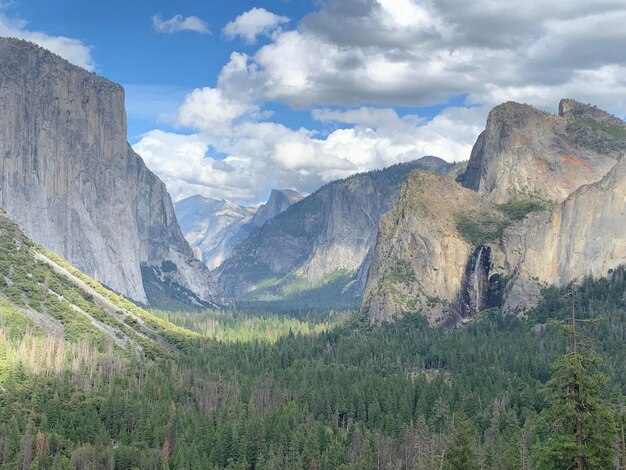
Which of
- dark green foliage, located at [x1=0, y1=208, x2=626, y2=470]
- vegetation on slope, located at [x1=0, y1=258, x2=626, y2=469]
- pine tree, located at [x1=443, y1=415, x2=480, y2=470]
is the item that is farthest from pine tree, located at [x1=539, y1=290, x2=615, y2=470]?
vegetation on slope, located at [x1=0, y1=258, x2=626, y2=469]

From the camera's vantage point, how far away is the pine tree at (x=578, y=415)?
1752 inches

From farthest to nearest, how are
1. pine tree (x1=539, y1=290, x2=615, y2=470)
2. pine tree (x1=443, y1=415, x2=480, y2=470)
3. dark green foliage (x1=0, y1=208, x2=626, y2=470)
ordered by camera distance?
dark green foliage (x1=0, y1=208, x2=626, y2=470) → pine tree (x1=443, y1=415, x2=480, y2=470) → pine tree (x1=539, y1=290, x2=615, y2=470)

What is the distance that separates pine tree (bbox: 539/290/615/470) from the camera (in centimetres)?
4450

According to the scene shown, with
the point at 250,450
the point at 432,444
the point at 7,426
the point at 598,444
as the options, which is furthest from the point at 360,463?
the point at 598,444

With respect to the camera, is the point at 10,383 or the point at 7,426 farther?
the point at 10,383

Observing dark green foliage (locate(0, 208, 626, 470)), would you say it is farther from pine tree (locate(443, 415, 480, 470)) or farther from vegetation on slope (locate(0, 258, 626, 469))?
pine tree (locate(443, 415, 480, 470))

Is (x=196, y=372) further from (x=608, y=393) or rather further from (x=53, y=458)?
(x=608, y=393)

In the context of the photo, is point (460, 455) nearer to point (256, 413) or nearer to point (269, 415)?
point (269, 415)

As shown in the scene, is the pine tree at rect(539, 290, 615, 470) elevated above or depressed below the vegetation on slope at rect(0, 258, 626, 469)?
above

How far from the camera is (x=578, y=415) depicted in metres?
44.4

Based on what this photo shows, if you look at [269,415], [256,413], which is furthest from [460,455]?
[256,413]

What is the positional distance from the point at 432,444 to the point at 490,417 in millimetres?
27478

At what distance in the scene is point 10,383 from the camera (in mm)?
155750

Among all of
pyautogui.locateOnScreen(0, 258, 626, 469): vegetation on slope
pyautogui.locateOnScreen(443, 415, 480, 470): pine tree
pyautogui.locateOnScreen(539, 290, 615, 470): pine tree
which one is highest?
pyautogui.locateOnScreen(539, 290, 615, 470): pine tree
